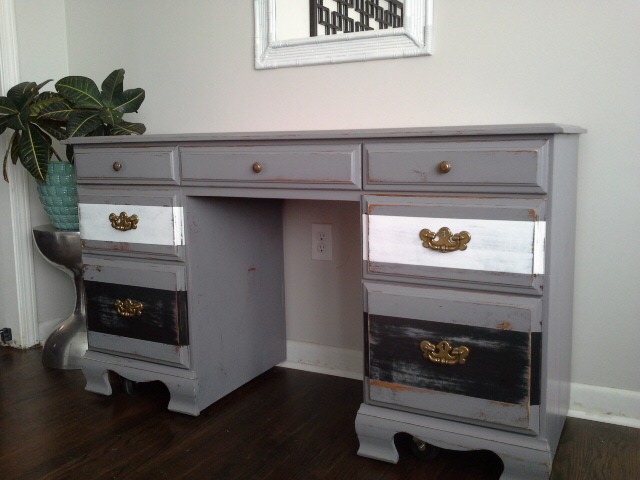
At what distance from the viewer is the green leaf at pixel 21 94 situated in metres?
2.04

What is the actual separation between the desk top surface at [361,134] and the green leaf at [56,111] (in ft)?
0.73

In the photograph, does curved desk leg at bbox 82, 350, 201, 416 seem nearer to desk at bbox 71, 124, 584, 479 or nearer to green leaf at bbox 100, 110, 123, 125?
desk at bbox 71, 124, 584, 479

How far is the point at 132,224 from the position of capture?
1.74 m

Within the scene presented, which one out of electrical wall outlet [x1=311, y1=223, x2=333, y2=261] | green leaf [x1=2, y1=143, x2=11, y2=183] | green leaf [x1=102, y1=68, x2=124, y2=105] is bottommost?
electrical wall outlet [x1=311, y1=223, x2=333, y2=261]

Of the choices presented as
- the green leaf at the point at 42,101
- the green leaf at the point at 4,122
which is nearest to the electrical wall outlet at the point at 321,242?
the green leaf at the point at 42,101

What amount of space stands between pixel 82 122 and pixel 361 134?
1.03 m

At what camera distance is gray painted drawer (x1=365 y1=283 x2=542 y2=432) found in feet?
4.20

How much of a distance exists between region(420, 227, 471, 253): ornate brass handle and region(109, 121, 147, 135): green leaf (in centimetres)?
119

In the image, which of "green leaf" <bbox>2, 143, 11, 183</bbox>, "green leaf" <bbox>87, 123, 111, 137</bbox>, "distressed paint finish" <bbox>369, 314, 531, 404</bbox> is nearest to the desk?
"distressed paint finish" <bbox>369, 314, 531, 404</bbox>

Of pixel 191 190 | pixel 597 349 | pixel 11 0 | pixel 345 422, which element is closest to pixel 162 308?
pixel 191 190

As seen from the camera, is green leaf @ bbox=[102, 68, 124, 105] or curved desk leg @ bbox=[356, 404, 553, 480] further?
green leaf @ bbox=[102, 68, 124, 105]

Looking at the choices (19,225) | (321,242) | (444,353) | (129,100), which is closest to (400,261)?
(444,353)

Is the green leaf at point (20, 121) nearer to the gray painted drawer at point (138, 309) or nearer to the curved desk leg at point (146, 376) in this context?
the gray painted drawer at point (138, 309)

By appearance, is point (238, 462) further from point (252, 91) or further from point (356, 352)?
point (252, 91)
